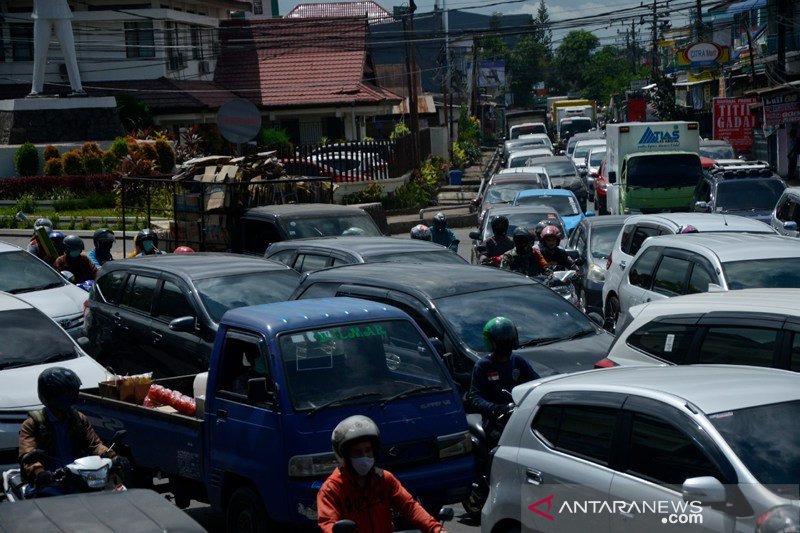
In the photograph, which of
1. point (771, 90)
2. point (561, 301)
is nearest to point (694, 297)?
point (561, 301)

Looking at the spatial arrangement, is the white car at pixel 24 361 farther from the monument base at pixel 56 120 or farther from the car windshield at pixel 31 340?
the monument base at pixel 56 120

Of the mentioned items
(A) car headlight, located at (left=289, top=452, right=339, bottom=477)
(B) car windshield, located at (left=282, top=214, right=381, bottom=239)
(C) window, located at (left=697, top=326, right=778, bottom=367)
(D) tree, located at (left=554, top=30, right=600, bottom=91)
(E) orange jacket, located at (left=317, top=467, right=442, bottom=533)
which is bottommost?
(A) car headlight, located at (left=289, top=452, right=339, bottom=477)

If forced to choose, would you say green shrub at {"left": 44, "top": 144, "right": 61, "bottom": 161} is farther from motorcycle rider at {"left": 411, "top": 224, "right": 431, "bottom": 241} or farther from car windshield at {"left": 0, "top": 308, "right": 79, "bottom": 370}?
car windshield at {"left": 0, "top": 308, "right": 79, "bottom": 370}

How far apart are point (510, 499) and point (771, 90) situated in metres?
35.3

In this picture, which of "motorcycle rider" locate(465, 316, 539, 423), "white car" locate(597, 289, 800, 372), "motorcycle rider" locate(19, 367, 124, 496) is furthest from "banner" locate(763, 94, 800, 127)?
"motorcycle rider" locate(19, 367, 124, 496)

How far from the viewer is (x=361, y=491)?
5512 millimetres

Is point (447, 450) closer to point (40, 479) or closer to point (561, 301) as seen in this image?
point (40, 479)

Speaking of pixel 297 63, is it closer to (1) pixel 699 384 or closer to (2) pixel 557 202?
(2) pixel 557 202

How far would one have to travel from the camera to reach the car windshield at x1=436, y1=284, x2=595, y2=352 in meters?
9.88

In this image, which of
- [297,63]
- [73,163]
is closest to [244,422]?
[73,163]

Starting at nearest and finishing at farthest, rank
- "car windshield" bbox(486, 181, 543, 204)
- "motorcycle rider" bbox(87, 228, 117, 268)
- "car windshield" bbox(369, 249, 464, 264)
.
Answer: "car windshield" bbox(369, 249, 464, 264), "motorcycle rider" bbox(87, 228, 117, 268), "car windshield" bbox(486, 181, 543, 204)

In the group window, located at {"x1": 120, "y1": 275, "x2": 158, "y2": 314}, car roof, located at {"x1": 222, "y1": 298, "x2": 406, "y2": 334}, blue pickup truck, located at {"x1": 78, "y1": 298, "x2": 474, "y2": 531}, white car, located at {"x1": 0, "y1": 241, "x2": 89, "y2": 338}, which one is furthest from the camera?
white car, located at {"x1": 0, "y1": 241, "x2": 89, "y2": 338}

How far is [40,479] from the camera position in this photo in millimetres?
6828

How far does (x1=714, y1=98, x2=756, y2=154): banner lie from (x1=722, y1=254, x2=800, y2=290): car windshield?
3760 centimetres
